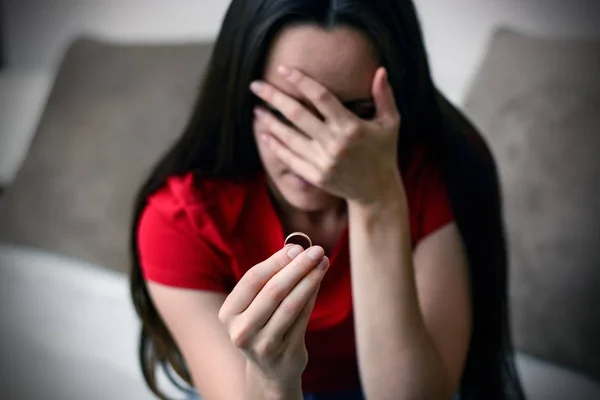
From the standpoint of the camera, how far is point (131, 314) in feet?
2.42

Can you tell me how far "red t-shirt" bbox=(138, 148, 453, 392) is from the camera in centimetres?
38

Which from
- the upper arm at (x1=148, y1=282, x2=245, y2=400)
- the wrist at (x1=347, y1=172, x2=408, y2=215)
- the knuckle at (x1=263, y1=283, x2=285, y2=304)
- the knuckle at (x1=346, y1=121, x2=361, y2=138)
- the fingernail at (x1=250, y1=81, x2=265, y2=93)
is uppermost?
the fingernail at (x1=250, y1=81, x2=265, y2=93)

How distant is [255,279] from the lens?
25 centimetres

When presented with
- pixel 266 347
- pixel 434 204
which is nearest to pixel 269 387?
pixel 266 347

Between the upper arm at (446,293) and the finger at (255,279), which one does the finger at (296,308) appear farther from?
the upper arm at (446,293)

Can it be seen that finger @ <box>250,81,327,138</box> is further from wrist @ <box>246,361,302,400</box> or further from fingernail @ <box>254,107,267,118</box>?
wrist @ <box>246,361,302,400</box>

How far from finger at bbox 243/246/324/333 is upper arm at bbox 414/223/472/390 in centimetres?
21

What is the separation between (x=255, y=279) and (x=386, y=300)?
115 mm

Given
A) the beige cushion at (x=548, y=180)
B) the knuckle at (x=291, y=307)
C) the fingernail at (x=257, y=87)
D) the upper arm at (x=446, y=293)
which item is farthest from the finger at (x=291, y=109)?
the beige cushion at (x=548, y=180)

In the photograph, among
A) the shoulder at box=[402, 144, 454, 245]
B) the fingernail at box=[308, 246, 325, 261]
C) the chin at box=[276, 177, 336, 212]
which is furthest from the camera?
the shoulder at box=[402, 144, 454, 245]

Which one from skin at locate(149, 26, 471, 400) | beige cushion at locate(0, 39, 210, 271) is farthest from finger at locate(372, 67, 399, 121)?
beige cushion at locate(0, 39, 210, 271)

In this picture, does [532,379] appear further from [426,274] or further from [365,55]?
[365,55]

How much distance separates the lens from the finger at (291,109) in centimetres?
29

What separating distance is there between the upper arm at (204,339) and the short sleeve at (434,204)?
21cm
